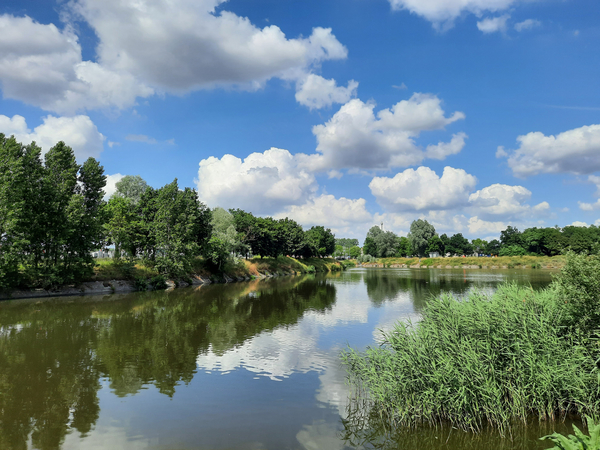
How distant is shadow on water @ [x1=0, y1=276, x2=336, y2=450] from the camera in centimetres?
1113

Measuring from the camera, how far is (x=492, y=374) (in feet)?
32.6

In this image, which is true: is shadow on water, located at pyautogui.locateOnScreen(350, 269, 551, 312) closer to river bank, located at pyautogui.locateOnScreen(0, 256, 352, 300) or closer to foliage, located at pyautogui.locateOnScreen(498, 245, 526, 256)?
river bank, located at pyautogui.locateOnScreen(0, 256, 352, 300)

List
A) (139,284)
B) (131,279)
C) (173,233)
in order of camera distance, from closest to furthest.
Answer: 1. (139,284)
2. (131,279)
3. (173,233)

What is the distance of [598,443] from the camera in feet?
17.9

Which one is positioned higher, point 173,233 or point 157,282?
point 173,233

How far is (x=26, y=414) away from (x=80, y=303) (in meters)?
29.5

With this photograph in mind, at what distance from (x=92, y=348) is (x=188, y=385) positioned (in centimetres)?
896

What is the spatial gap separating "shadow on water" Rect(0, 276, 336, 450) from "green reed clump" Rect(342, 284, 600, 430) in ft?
29.6

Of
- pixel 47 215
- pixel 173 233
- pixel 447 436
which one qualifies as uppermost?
pixel 47 215

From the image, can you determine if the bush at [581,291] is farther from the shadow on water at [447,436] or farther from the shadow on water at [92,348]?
the shadow on water at [92,348]

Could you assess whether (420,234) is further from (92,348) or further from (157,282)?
(92,348)

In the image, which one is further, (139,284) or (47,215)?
(139,284)

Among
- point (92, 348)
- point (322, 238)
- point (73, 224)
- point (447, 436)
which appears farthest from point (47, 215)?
point (322, 238)

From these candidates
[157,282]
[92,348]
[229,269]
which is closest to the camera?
[92,348]
